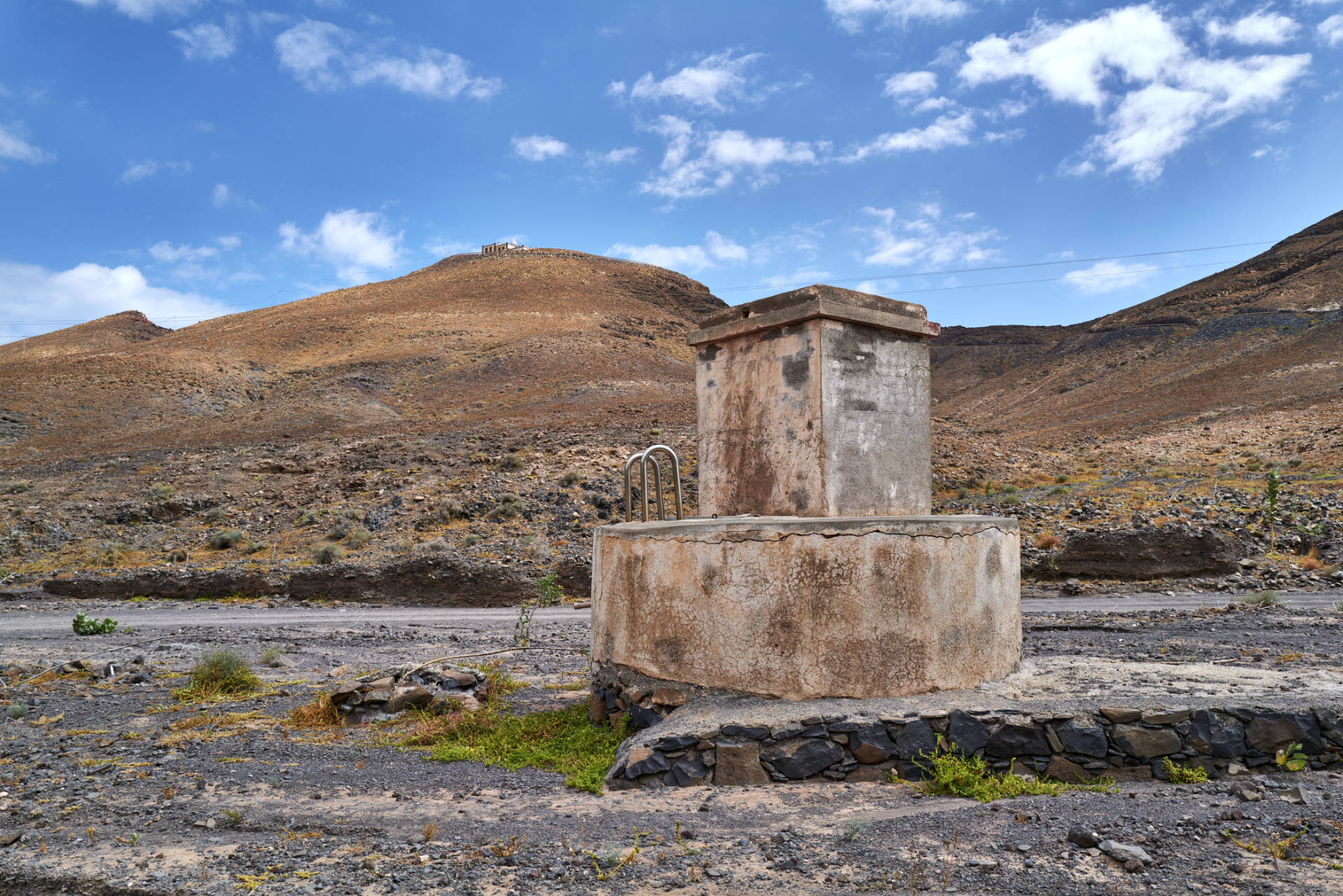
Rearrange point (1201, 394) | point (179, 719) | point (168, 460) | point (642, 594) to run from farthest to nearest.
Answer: point (1201, 394) < point (168, 460) < point (179, 719) < point (642, 594)

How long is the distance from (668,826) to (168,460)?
29.8m

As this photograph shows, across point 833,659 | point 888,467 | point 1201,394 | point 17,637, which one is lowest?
point 17,637

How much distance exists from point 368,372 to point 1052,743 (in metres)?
42.9

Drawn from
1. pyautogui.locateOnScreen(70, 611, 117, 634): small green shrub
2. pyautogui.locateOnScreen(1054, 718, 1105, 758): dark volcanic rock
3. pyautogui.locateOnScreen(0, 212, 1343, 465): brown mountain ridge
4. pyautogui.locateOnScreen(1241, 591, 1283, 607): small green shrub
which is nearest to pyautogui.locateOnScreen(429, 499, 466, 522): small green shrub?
pyautogui.locateOnScreen(0, 212, 1343, 465): brown mountain ridge

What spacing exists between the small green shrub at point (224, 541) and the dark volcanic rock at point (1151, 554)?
20.3 m

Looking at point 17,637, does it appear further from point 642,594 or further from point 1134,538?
point 1134,538

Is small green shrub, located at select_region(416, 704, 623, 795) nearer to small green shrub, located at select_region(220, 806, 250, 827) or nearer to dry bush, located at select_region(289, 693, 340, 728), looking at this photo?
dry bush, located at select_region(289, 693, 340, 728)

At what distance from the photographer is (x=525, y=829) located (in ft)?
16.5

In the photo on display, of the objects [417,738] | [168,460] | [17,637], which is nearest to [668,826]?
[417,738]

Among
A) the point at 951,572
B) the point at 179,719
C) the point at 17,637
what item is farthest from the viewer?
the point at 17,637

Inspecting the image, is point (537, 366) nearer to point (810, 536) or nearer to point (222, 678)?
point (222, 678)

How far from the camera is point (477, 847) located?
187 inches

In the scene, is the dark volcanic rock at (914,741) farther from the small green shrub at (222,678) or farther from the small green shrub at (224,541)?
the small green shrub at (224,541)

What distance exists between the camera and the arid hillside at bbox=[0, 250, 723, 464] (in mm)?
35750
